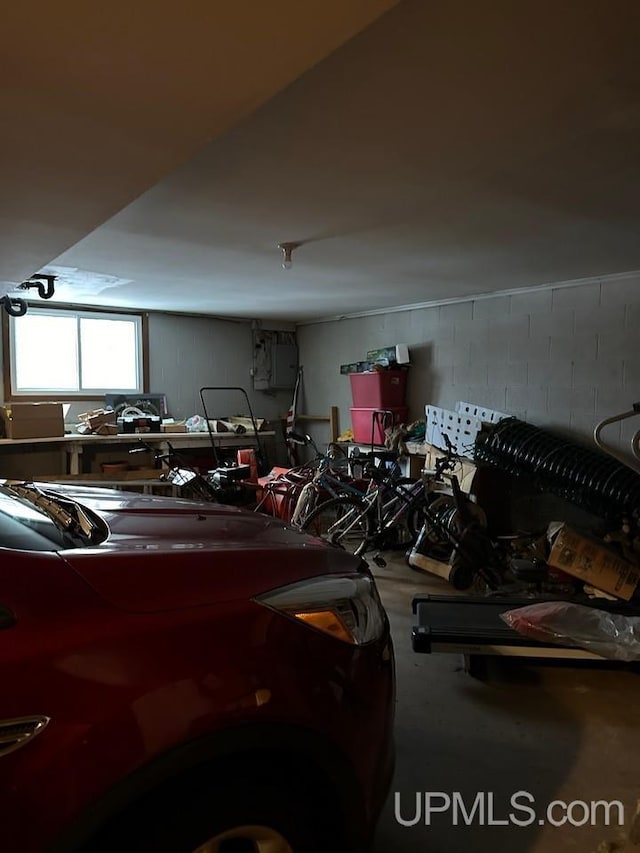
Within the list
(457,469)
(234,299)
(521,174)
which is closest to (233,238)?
(521,174)

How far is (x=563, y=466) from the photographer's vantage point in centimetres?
Result: 409

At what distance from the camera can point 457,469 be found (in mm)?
4746

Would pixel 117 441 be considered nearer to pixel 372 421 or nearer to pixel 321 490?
pixel 321 490

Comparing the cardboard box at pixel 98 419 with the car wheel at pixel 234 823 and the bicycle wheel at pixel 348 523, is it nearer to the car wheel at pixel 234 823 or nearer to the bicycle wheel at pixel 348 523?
the bicycle wheel at pixel 348 523

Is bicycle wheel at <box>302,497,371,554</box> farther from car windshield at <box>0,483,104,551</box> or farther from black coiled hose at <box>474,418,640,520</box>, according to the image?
car windshield at <box>0,483,104,551</box>

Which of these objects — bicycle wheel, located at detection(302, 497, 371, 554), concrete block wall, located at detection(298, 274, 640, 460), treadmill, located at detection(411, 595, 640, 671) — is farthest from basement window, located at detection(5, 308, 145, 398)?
Answer: treadmill, located at detection(411, 595, 640, 671)

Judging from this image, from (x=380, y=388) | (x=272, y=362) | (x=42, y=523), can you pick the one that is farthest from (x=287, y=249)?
(x=272, y=362)

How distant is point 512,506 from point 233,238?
3382mm

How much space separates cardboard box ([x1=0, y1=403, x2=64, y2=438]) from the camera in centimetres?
505

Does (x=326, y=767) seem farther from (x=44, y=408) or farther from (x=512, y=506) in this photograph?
(x=44, y=408)

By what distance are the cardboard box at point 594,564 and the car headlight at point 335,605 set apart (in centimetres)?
265

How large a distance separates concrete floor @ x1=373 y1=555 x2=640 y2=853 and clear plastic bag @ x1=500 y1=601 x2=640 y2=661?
122mm

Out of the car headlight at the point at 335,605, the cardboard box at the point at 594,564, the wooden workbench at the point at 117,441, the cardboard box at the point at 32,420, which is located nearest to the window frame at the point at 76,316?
the cardboard box at the point at 32,420

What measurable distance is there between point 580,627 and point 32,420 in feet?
15.7
